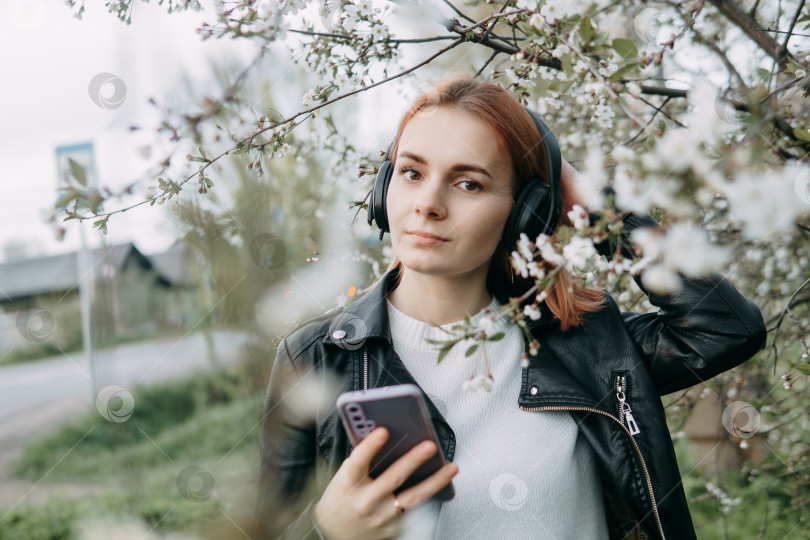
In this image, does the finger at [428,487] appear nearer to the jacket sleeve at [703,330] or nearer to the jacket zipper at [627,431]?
the jacket zipper at [627,431]

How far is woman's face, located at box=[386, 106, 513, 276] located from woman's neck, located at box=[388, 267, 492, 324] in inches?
3.8

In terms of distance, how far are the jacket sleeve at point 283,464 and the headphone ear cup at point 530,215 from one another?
23.3 inches

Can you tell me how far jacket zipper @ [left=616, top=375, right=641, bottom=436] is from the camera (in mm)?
1303

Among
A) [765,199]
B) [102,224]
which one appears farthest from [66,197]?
[765,199]

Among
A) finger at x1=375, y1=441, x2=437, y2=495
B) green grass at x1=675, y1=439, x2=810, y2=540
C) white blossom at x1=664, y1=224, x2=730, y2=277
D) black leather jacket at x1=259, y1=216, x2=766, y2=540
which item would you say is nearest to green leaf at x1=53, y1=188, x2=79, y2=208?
black leather jacket at x1=259, y1=216, x2=766, y2=540

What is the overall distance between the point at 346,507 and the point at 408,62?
4.15 ft

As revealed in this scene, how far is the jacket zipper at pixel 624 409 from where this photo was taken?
4.27 ft

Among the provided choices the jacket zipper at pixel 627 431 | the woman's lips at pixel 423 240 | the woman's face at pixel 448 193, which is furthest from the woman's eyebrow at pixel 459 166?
the jacket zipper at pixel 627 431

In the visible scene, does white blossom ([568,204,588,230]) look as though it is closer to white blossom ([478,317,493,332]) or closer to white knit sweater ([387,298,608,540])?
white blossom ([478,317,493,332])

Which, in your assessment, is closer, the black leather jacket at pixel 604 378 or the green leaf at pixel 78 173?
the green leaf at pixel 78 173

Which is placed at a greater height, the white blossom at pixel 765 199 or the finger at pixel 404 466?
the white blossom at pixel 765 199

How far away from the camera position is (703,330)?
1.37m

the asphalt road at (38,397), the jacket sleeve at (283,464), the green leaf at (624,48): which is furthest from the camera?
the asphalt road at (38,397)

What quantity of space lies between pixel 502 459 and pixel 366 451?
45cm
